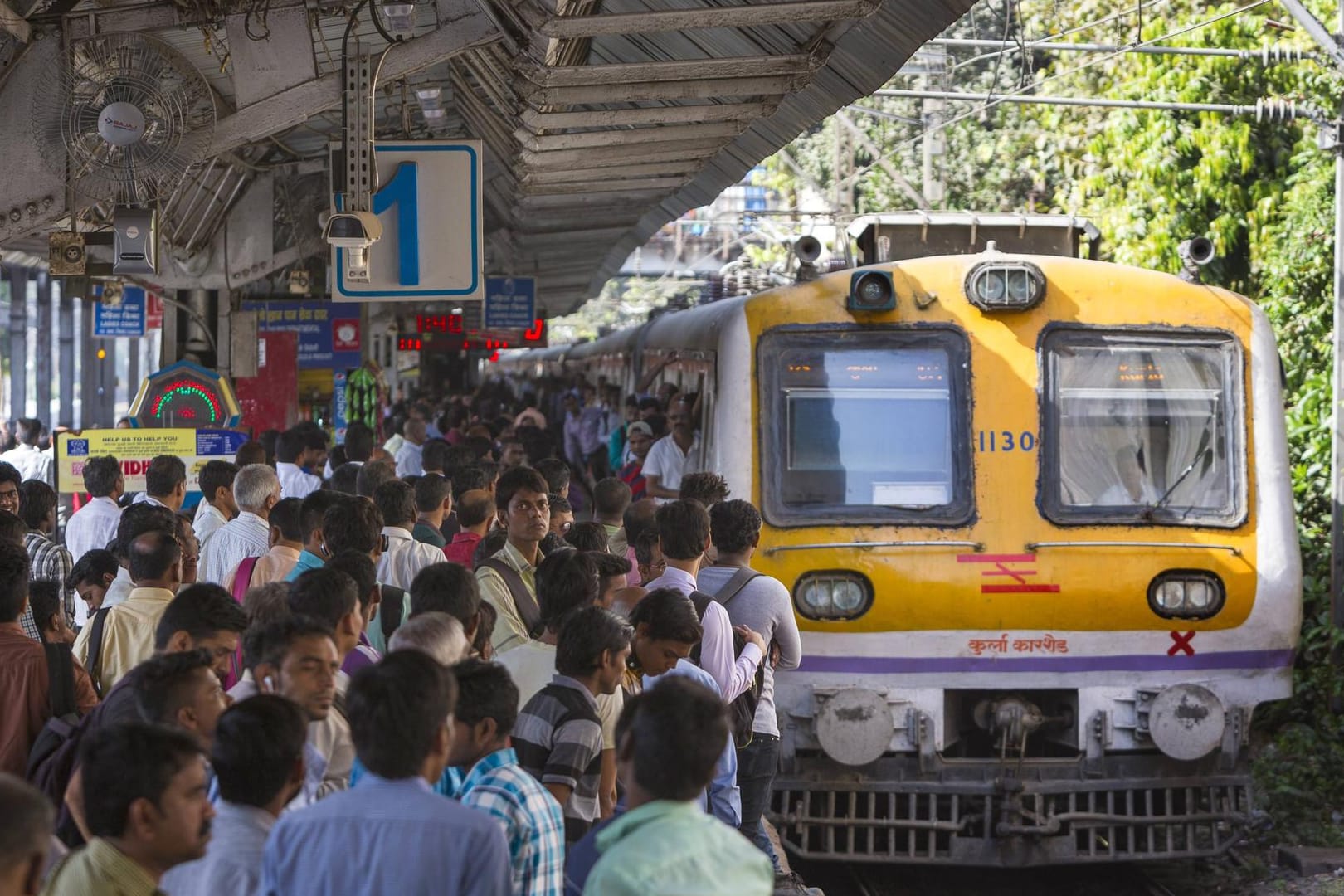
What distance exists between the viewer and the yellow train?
765cm

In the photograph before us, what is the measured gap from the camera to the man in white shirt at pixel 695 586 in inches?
231

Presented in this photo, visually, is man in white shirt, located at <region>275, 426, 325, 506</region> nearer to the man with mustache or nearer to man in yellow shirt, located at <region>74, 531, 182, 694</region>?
man in yellow shirt, located at <region>74, 531, 182, 694</region>

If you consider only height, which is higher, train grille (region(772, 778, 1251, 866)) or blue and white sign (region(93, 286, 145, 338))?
blue and white sign (region(93, 286, 145, 338))

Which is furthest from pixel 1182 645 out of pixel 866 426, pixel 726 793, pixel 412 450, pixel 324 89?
pixel 412 450

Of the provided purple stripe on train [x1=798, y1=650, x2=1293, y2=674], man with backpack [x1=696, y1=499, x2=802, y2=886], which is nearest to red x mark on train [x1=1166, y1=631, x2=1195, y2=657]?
purple stripe on train [x1=798, y1=650, x2=1293, y2=674]

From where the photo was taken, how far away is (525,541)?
662 centimetres

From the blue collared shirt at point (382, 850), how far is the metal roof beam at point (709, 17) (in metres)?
3.89

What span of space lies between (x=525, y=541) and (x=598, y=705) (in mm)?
1920

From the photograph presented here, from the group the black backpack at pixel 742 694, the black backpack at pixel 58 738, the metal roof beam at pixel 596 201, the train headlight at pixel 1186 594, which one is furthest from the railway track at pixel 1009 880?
the metal roof beam at pixel 596 201

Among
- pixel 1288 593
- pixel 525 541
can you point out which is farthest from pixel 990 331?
pixel 525 541

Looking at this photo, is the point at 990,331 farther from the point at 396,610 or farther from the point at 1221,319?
the point at 396,610

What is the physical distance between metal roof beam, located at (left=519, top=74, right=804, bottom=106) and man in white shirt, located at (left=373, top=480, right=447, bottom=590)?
2.04 m

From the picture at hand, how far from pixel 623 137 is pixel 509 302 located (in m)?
10.5

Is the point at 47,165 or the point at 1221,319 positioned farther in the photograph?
the point at 1221,319
